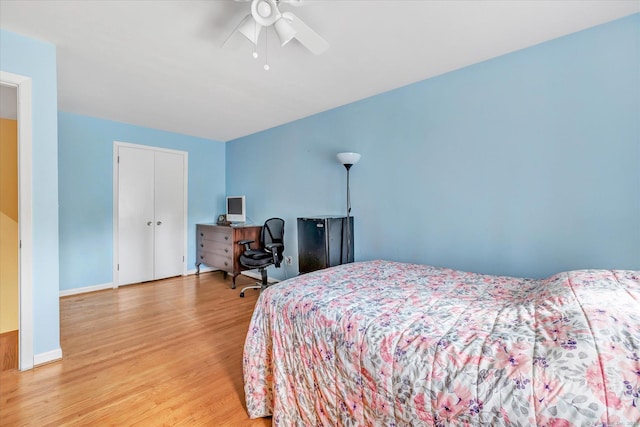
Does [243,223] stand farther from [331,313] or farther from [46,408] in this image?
[331,313]

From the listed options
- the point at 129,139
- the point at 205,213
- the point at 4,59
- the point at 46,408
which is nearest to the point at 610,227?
the point at 46,408

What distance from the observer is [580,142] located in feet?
6.07

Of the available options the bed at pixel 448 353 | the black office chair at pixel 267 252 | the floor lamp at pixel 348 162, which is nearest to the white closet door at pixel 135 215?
the black office chair at pixel 267 252

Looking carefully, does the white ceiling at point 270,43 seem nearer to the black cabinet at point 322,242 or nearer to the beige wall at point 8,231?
the beige wall at point 8,231

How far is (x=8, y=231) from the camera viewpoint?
268 centimetres

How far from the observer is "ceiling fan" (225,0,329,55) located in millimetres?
1447

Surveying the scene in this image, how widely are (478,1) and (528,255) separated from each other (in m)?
1.74

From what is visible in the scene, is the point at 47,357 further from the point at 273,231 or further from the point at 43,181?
the point at 273,231

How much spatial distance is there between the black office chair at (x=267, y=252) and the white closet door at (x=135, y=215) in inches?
60.9

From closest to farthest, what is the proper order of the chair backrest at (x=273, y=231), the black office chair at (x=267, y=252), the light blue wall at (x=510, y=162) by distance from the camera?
1. the light blue wall at (x=510, y=162)
2. the black office chair at (x=267, y=252)
3. the chair backrest at (x=273, y=231)

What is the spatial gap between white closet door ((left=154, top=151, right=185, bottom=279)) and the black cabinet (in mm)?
2522

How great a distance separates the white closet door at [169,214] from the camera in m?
4.25

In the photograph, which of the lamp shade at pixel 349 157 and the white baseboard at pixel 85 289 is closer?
the lamp shade at pixel 349 157

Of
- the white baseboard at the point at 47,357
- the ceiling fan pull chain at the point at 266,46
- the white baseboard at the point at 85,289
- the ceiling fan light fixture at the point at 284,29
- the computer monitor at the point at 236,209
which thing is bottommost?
the white baseboard at the point at 47,357
